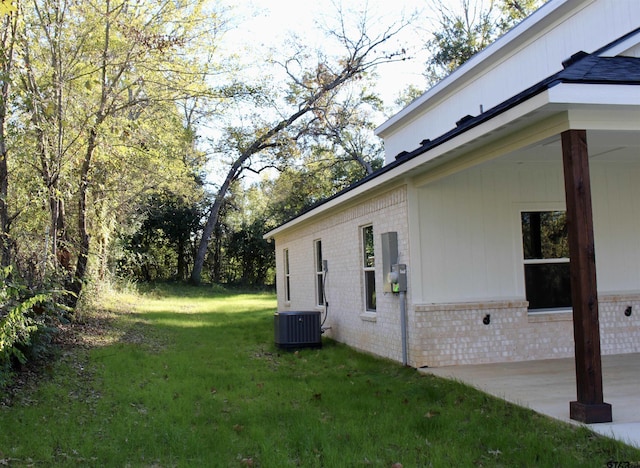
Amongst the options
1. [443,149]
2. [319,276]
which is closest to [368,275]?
[319,276]

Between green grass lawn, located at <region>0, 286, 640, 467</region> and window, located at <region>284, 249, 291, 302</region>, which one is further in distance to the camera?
window, located at <region>284, 249, 291, 302</region>

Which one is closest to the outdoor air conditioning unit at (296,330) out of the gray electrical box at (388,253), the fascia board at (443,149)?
the fascia board at (443,149)

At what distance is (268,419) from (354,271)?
5097 millimetres

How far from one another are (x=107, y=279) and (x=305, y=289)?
8.67 m

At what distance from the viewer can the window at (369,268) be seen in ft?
33.0

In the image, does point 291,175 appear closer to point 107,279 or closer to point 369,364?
point 107,279

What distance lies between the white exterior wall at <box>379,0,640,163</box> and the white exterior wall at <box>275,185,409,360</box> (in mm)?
3292

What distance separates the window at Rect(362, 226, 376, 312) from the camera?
1005 cm

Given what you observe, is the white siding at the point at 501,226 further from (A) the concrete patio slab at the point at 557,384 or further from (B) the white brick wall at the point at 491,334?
(A) the concrete patio slab at the point at 557,384

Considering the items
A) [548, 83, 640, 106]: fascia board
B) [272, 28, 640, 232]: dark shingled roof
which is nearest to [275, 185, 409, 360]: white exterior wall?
[272, 28, 640, 232]: dark shingled roof

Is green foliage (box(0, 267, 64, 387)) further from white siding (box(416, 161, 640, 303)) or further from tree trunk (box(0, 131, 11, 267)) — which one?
white siding (box(416, 161, 640, 303))

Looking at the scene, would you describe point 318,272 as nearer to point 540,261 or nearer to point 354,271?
point 354,271

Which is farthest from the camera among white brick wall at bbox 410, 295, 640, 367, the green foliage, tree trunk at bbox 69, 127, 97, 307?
tree trunk at bbox 69, 127, 97, 307

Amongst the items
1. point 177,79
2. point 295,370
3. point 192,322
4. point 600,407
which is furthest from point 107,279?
point 600,407
